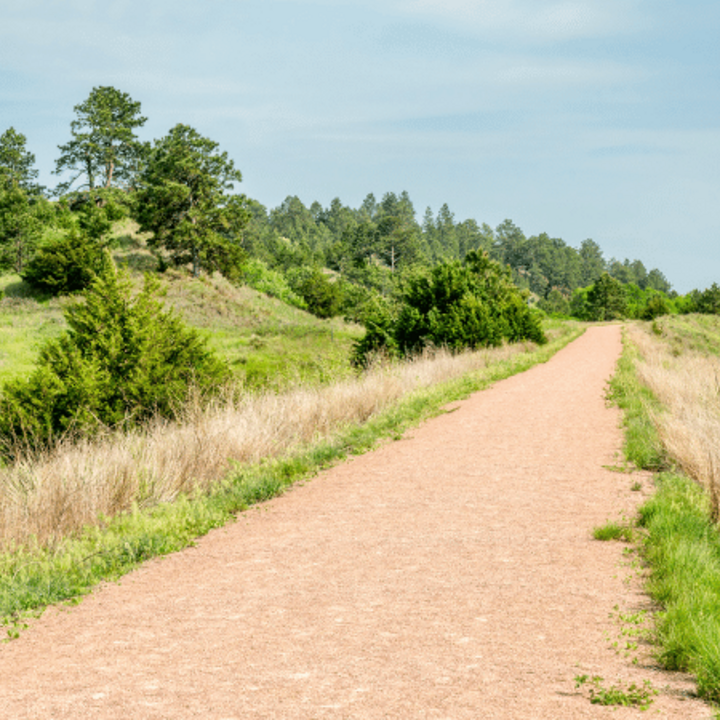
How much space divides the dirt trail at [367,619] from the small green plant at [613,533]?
0.10m

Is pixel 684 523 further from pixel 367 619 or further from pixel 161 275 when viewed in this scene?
pixel 161 275

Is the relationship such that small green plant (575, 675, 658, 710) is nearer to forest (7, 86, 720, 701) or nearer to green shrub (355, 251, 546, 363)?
forest (7, 86, 720, 701)

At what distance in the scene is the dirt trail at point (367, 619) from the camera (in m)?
3.07

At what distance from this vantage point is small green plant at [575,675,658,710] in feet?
9.91

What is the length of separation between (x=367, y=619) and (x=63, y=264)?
48.8m

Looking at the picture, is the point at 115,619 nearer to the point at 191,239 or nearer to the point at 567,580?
the point at 567,580

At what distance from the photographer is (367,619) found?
399cm

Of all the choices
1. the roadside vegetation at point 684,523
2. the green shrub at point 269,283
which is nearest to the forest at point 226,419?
the roadside vegetation at point 684,523

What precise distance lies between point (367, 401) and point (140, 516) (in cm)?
614

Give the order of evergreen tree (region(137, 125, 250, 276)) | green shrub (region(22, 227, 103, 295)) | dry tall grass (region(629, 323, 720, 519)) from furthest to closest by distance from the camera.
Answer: evergreen tree (region(137, 125, 250, 276)) < green shrub (region(22, 227, 103, 295)) < dry tall grass (region(629, 323, 720, 519))

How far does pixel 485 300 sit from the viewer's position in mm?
24594

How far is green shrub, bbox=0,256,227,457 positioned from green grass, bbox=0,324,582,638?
3.86 metres

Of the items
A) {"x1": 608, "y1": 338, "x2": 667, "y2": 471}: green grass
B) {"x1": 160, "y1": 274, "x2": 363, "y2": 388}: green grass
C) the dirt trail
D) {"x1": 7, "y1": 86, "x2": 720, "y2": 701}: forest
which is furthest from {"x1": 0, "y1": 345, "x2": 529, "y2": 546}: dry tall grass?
{"x1": 160, "y1": 274, "x2": 363, "y2": 388}: green grass

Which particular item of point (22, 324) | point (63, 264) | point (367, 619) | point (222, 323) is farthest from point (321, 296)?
point (367, 619)
